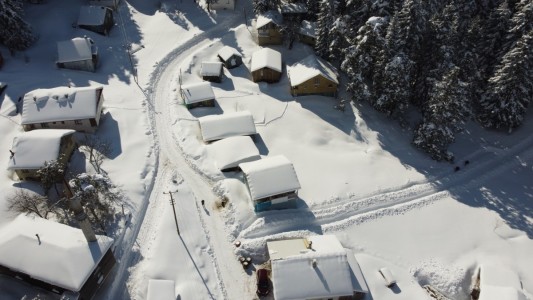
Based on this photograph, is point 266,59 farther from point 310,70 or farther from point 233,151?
point 233,151

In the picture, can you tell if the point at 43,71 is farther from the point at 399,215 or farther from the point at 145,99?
the point at 399,215

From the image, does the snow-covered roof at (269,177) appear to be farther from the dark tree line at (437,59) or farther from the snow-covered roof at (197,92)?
the dark tree line at (437,59)

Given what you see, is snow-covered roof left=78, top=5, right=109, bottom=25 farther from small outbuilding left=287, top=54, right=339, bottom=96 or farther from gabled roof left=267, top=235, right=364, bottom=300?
gabled roof left=267, top=235, right=364, bottom=300

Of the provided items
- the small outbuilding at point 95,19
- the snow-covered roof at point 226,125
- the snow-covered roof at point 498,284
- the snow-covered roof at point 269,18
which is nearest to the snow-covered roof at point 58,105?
the snow-covered roof at point 226,125

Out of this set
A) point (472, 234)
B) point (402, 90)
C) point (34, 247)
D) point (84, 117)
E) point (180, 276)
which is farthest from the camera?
point (402, 90)

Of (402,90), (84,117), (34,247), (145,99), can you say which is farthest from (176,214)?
(402,90)

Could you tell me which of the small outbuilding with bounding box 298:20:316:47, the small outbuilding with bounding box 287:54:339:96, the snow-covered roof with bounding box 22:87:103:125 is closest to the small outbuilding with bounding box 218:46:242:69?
the small outbuilding with bounding box 287:54:339:96
